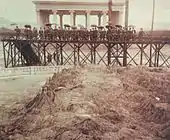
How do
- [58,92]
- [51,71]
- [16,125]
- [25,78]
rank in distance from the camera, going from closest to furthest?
[16,125], [58,92], [25,78], [51,71]

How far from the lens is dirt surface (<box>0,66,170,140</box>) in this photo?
876 centimetres

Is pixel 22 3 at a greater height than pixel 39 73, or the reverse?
pixel 22 3

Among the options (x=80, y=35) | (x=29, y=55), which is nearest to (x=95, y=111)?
(x=80, y=35)

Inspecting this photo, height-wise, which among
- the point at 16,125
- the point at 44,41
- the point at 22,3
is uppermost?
the point at 22,3

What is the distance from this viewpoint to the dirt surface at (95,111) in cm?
876

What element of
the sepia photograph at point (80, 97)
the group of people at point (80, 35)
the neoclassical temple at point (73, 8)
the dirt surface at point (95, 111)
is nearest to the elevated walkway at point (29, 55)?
the sepia photograph at point (80, 97)

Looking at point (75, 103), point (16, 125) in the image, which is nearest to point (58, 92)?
point (75, 103)

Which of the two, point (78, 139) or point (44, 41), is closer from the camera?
point (78, 139)

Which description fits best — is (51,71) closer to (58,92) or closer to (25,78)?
(25,78)

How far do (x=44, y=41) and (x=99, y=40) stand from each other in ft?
10.3

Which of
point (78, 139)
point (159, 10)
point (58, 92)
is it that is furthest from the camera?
point (159, 10)

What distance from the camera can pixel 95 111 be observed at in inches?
404

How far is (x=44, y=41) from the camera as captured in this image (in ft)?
63.8

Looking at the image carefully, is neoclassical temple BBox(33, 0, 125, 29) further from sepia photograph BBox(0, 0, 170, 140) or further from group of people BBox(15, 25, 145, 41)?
group of people BBox(15, 25, 145, 41)
